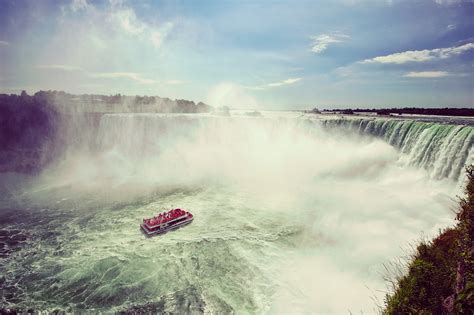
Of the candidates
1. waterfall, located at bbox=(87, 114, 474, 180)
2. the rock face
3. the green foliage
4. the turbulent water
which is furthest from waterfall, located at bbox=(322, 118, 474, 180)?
the rock face

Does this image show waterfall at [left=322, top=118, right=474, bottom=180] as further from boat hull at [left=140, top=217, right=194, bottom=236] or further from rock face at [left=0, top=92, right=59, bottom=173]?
rock face at [left=0, top=92, right=59, bottom=173]

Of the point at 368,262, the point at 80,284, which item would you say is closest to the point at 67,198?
the point at 80,284

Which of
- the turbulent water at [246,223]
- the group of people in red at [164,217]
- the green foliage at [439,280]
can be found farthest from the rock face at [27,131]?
the green foliage at [439,280]

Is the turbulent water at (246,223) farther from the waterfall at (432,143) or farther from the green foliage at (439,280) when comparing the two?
the green foliage at (439,280)

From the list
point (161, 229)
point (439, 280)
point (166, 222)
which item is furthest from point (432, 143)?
point (161, 229)

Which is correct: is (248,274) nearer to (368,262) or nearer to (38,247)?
(368,262)

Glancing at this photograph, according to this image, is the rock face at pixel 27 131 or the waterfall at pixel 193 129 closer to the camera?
the waterfall at pixel 193 129

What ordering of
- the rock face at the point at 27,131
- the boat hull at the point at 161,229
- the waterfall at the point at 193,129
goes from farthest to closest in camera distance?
the rock face at the point at 27,131 → the waterfall at the point at 193,129 → the boat hull at the point at 161,229

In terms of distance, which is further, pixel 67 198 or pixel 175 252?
Answer: pixel 67 198
